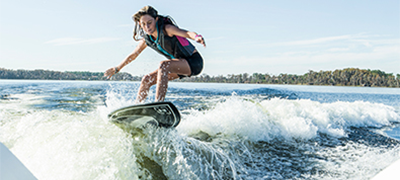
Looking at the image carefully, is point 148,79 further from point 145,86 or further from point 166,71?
point 166,71

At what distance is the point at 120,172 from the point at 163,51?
189 centimetres

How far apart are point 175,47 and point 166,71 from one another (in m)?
0.41

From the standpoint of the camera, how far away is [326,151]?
19.9 feet

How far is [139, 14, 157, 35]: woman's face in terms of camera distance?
3732mm

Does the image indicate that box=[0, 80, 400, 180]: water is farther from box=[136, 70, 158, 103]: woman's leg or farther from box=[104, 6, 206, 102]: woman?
box=[104, 6, 206, 102]: woman

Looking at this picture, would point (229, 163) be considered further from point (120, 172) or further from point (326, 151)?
point (326, 151)

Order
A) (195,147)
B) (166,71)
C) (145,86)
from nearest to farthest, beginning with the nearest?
(166,71)
(145,86)
(195,147)

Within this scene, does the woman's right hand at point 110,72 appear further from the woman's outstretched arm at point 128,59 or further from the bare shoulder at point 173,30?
the bare shoulder at point 173,30

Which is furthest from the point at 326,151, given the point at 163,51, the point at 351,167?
the point at 163,51

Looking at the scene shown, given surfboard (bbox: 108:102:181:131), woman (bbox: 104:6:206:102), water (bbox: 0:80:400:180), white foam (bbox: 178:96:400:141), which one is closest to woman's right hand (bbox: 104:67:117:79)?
woman (bbox: 104:6:206:102)

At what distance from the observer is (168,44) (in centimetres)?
389

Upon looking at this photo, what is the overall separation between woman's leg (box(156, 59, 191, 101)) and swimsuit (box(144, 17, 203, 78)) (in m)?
0.10

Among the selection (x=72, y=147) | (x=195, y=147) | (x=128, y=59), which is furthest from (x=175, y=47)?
(x=72, y=147)

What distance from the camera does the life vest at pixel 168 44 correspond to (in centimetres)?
384
